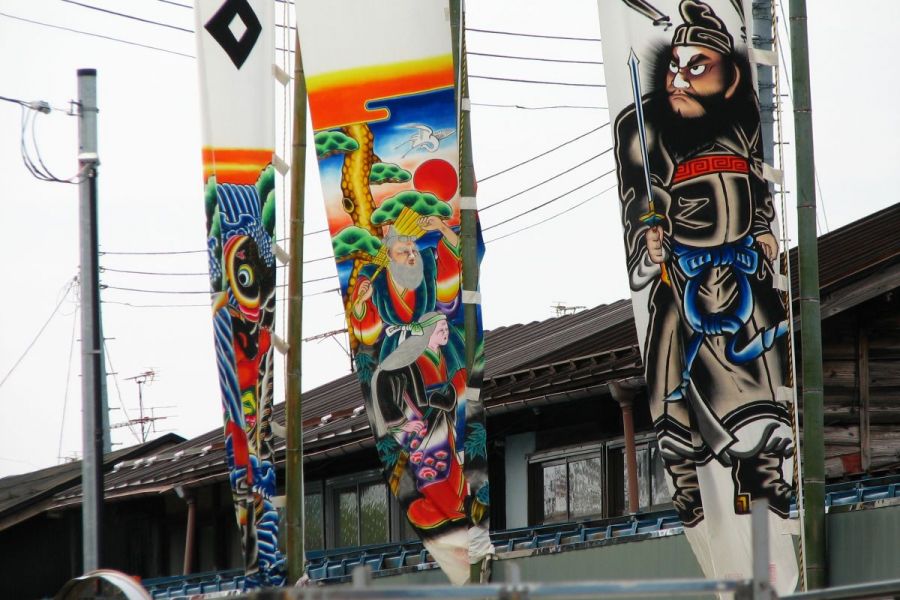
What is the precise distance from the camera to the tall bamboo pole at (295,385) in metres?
14.3

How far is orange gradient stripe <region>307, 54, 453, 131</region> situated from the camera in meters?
12.7

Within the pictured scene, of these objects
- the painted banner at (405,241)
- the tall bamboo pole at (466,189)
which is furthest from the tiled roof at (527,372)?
the painted banner at (405,241)

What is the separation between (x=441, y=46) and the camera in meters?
12.7

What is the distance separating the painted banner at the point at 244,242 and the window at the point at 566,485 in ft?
18.5

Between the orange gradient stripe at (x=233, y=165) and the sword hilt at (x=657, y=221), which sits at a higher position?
the orange gradient stripe at (x=233, y=165)

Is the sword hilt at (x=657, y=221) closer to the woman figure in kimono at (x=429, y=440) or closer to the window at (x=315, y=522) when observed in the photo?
the woman figure in kimono at (x=429, y=440)

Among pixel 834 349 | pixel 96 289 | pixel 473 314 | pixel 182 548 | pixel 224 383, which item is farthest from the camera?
pixel 182 548

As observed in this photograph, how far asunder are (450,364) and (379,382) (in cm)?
65

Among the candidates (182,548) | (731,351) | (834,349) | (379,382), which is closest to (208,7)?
(379,382)

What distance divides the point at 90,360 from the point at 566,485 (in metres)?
5.98

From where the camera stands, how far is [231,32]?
14.2 m

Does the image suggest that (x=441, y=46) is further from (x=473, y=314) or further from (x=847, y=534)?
(x=847, y=534)

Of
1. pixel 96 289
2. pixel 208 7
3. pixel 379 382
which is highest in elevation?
pixel 208 7

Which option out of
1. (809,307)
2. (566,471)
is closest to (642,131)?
(809,307)
